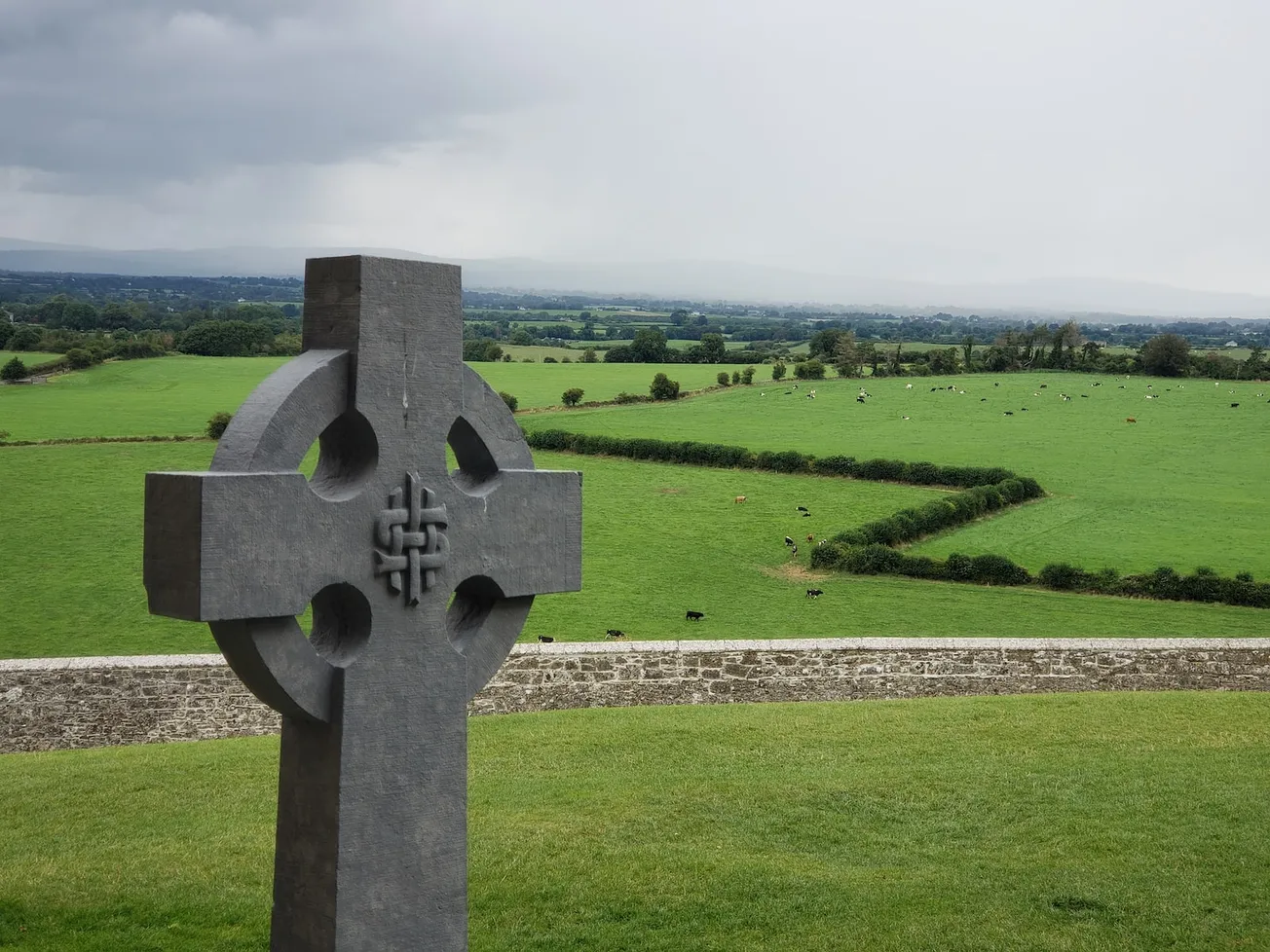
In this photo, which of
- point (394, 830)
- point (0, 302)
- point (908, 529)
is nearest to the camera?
point (394, 830)

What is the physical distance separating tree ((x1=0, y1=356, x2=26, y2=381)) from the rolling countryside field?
55.8 inches

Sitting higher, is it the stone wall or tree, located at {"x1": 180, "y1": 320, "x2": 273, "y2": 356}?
tree, located at {"x1": 180, "y1": 320, "x2": 273, "y2": 356}

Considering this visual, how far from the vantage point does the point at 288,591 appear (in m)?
4.83

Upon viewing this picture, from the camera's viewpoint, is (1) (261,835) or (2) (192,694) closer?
(1) (261,835)

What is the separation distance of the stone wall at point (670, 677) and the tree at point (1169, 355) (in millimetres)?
63184

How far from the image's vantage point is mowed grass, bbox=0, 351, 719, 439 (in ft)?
156

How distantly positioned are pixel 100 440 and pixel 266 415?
43.8 meters

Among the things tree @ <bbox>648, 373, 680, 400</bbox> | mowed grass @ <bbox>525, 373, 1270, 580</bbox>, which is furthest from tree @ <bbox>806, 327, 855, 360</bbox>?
tree @ <bbox>648, 373, 680, 400</bbox>

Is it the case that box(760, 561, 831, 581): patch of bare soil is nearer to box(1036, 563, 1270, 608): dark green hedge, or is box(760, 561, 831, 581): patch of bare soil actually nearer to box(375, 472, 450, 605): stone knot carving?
box(1036, 563, 1270, 608): dark green hedge

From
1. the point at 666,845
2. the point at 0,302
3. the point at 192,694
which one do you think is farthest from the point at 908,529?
the point at 0,302

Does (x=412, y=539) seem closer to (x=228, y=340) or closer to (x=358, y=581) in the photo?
(x=358, y=581)

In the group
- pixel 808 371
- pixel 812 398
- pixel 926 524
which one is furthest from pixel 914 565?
pixel 808 371

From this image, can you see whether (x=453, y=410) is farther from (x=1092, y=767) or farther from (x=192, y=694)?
(x=192, y=694)

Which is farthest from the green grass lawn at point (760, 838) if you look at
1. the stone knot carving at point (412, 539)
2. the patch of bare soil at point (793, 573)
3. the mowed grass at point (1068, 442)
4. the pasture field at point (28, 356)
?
the pasture field at point (28, 356)
